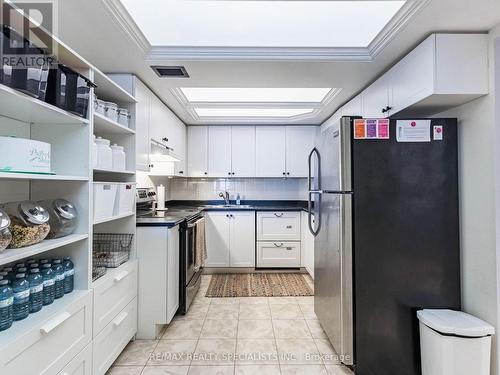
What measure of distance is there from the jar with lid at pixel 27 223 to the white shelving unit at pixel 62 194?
45mm

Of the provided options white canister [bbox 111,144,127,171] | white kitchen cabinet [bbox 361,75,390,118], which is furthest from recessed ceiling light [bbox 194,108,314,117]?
white canister [bbox 111,144,127,171]

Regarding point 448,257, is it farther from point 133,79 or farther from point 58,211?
point 133,79

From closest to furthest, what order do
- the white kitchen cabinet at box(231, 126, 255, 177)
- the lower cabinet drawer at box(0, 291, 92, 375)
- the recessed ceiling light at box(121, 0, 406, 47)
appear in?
the lower cabinet drawer at box(0, 291, 92, 375), the recessed ceiling light at box(121, 0, 406, 47), the white kitchen cabinet at box(231, 126, 255, 177)

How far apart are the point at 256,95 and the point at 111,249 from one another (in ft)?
7.11

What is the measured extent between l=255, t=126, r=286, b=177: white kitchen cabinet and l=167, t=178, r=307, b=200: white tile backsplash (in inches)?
12.3

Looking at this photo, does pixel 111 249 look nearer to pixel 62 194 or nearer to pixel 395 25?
pixel 62 194

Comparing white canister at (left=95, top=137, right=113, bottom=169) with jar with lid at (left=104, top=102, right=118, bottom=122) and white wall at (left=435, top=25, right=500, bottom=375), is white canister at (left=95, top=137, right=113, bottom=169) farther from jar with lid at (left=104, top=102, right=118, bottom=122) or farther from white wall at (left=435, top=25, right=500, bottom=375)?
white wall at (left=435, top=25, right=500, bottom=375)

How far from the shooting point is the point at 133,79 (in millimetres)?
2201

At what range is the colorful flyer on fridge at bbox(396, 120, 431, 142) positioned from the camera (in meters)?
1.70

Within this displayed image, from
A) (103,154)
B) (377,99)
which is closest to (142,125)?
(103,154)

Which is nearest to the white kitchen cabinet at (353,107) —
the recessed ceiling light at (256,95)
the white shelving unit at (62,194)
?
the recessed ceiling light at (256,95)

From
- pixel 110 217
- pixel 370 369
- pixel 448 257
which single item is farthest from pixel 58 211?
pixel 448 257

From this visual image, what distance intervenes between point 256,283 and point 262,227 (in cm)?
78

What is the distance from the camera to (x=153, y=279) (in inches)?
84.1
